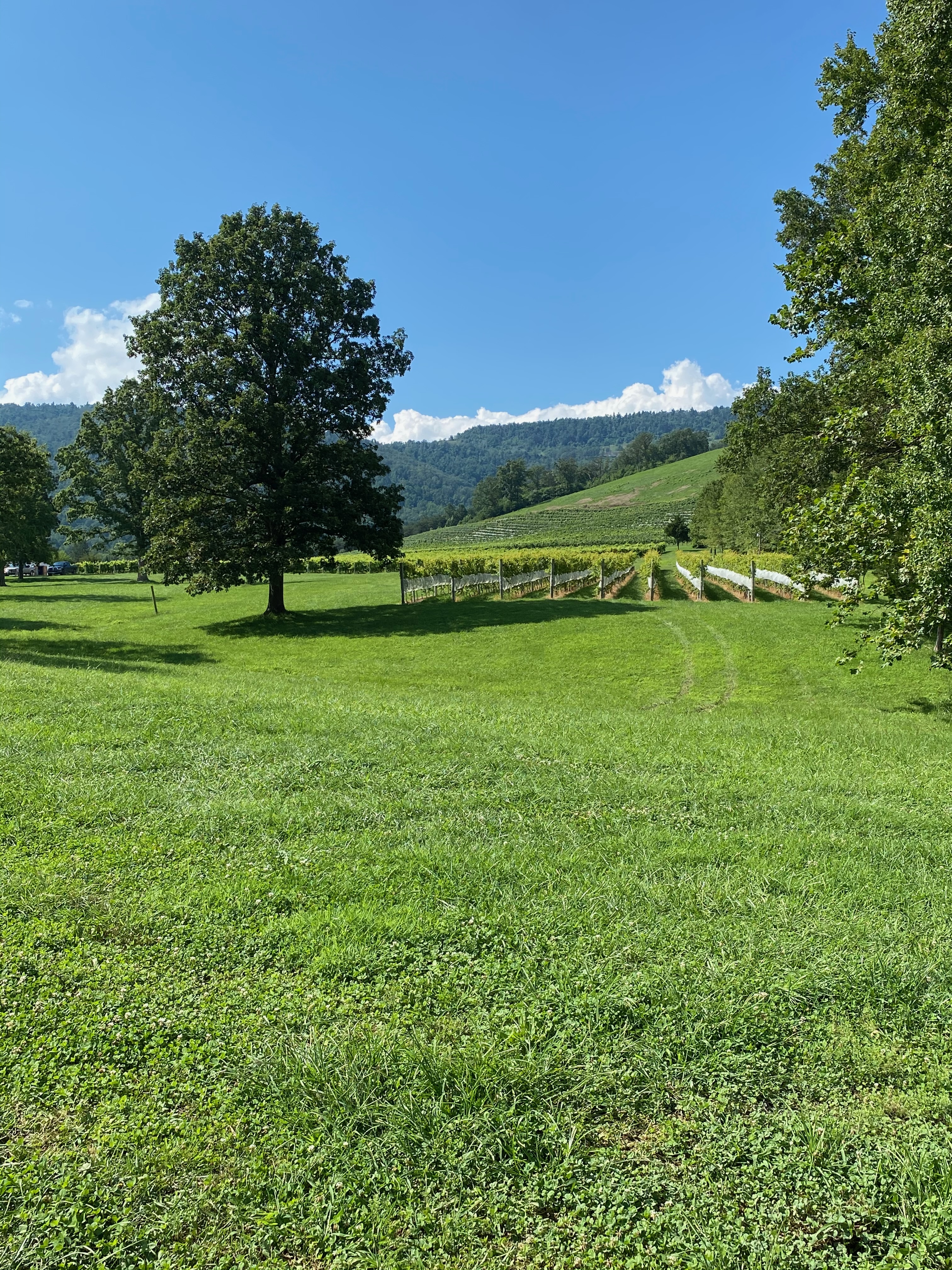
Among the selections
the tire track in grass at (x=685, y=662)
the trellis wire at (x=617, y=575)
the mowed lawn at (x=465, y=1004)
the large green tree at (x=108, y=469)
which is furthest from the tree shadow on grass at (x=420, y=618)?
the large green tree at (x=108, y=469)

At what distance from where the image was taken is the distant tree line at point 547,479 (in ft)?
558

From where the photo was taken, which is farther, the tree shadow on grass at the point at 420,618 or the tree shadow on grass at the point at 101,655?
the tree shadow on grass at the point at 420,618

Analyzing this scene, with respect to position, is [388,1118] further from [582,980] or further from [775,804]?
[775,804]

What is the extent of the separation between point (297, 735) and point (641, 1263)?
6102 mm

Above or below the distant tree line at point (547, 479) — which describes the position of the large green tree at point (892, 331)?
below

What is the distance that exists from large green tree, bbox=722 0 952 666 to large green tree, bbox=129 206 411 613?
640 inches

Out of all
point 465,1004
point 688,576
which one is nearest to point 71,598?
point 688,576

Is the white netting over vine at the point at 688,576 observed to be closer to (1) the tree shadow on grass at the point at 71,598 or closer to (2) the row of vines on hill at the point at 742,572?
(2) the row of vines on hill at the point at 742,572

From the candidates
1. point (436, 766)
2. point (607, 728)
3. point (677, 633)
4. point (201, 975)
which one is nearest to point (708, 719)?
point (607, 728)

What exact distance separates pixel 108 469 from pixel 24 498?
9.89 metres

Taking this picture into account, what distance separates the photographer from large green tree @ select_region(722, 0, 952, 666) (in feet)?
33.3

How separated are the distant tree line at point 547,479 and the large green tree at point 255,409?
132681mm

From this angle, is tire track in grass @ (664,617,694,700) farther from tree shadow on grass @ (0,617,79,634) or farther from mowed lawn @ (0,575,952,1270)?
tree shadow on grass @ (0,617,79,634)

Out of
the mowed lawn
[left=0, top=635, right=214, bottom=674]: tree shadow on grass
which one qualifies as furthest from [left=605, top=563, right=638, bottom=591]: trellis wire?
the mowed lawn
